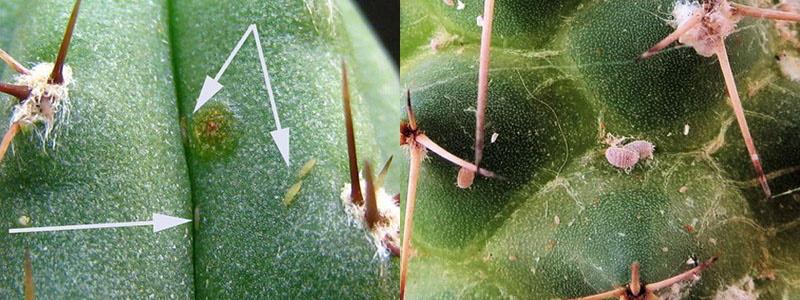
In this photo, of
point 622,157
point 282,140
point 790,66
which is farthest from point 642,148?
point 282,140

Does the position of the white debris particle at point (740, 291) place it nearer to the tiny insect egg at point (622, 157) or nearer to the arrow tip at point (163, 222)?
the tiny insect egg at point (622, 157)

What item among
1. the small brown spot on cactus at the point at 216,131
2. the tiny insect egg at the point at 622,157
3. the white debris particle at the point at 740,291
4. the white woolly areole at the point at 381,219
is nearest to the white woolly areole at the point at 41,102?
the small brown spot on cactus at the point at 216,131


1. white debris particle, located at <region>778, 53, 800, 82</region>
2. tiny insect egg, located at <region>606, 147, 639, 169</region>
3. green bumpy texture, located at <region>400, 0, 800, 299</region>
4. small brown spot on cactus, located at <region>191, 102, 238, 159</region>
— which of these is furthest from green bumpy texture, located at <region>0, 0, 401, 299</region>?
white debris particle, located at <region>778, 53, 800, 82</region>

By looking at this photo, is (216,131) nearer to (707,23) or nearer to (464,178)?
(464,178)

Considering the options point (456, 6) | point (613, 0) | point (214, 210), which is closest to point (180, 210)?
Answer: point (214, 210)

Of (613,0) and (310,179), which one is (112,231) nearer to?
(310,179)

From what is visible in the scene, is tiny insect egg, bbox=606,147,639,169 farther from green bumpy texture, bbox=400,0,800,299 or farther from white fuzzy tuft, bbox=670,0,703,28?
white fuzzy tuft, bbox=670,0,703,28

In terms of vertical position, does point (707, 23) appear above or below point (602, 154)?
above
